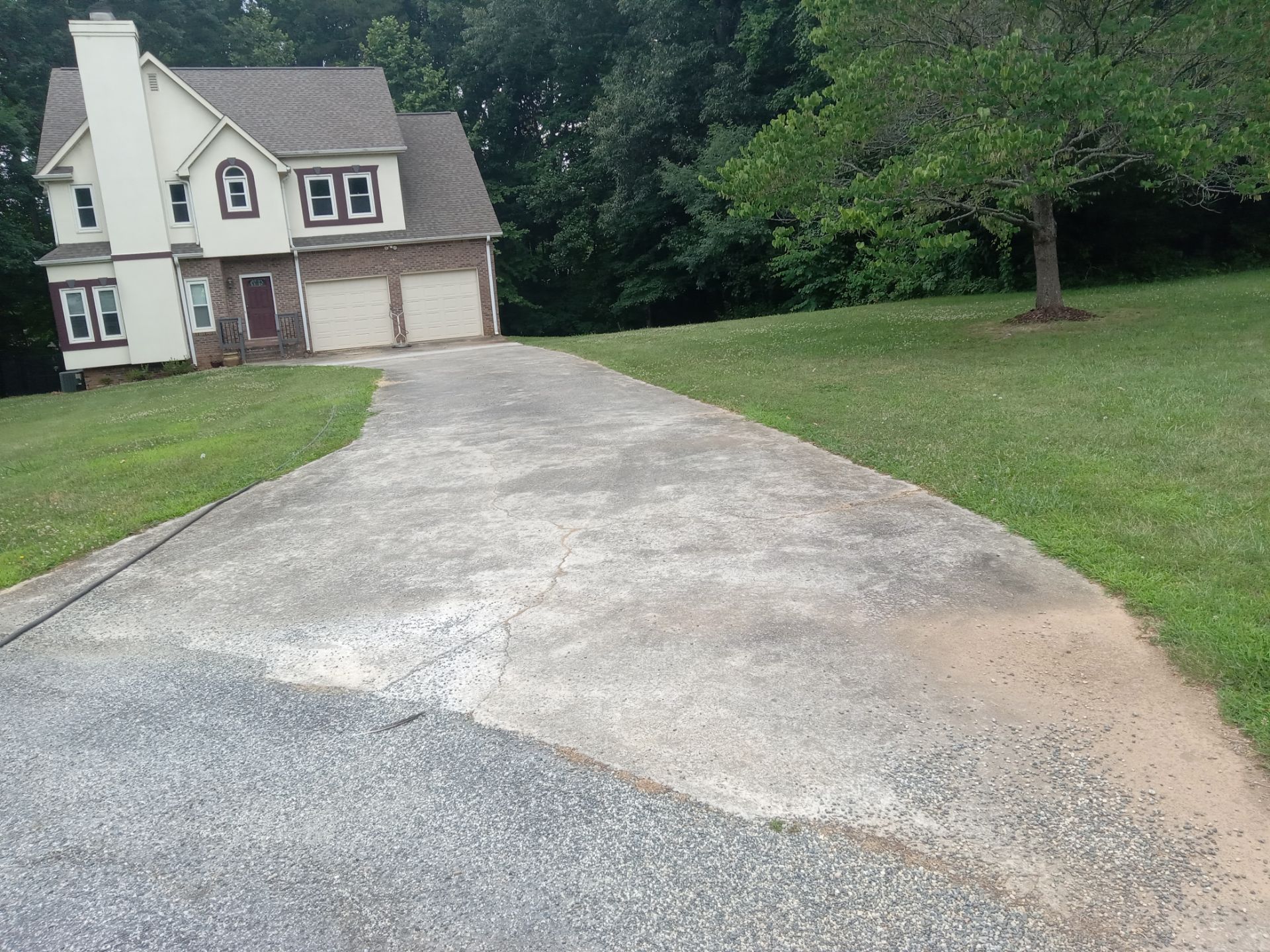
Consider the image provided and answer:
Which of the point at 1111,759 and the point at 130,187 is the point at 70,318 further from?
the point at 1111,759

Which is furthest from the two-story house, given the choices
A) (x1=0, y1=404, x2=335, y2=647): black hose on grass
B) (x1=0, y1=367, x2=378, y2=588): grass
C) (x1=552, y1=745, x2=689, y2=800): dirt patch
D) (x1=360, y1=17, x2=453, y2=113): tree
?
(x1=552, y1=745, x2=689, y2=800): dirt patch

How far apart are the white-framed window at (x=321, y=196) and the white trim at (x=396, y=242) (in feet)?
3.39

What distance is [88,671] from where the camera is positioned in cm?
479

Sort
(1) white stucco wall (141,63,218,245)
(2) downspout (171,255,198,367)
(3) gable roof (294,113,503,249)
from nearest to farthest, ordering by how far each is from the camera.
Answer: (1) white stucco wall (141,63,218,245)
(2) downspout (171,255,198,367)
(3) gable roof (294,113,503,249)

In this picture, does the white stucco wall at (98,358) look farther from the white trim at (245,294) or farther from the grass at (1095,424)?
the grass at (1095,424)

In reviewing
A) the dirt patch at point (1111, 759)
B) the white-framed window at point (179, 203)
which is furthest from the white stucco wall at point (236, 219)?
the dirt patch at point (1111, 759)

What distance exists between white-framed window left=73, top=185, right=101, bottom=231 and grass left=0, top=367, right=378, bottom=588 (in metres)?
6.77

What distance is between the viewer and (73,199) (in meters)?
23.9

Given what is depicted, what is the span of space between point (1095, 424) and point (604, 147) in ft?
87.0

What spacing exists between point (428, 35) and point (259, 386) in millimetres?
29410

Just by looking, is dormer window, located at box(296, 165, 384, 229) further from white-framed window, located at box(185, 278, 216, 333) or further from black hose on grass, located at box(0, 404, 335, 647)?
black hose on grass, located at box(0, 404, 335, 647)

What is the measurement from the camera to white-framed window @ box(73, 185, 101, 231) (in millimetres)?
23859

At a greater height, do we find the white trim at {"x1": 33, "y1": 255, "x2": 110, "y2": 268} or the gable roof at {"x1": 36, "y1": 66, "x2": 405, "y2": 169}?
the gable roof at {"x1": 36, "y1": 66, "x2": 405, "y2": 169}

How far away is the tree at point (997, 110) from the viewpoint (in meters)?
12.8
